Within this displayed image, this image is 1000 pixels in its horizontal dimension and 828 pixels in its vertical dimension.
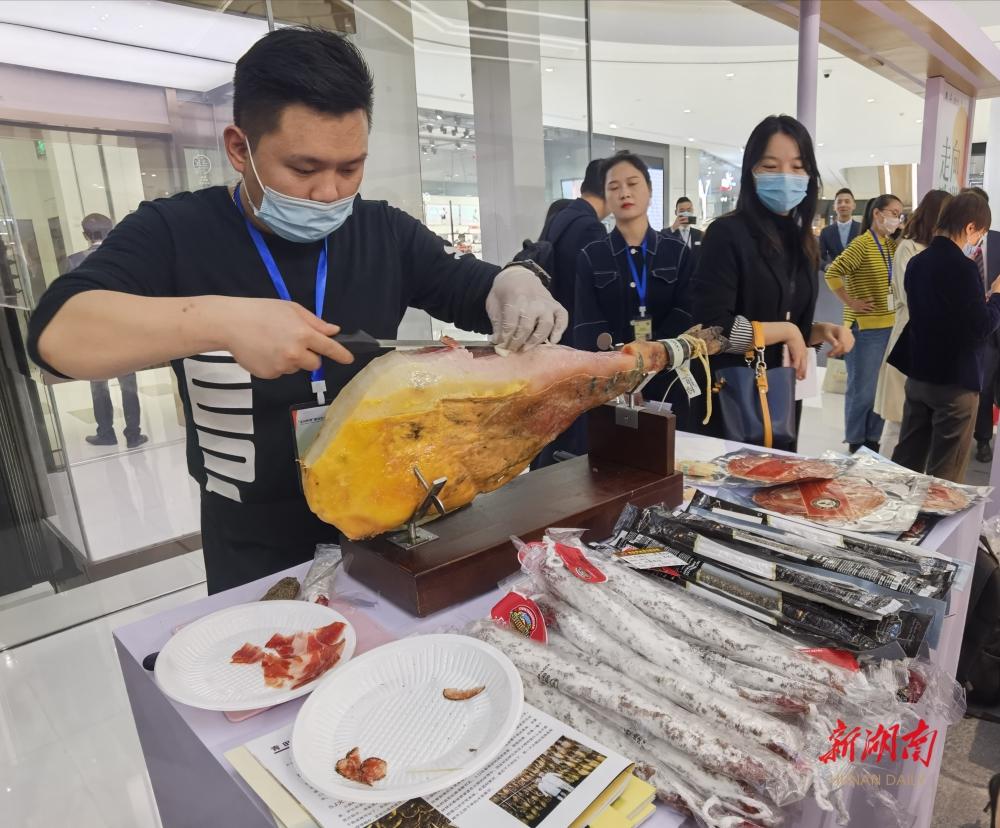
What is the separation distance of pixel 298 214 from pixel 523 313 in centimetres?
47

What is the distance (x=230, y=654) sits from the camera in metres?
0.99

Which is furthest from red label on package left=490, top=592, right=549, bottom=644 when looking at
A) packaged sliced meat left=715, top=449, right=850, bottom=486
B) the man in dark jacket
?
the man in dark jacket

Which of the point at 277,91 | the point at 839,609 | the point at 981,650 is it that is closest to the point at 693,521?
the point at 839,609

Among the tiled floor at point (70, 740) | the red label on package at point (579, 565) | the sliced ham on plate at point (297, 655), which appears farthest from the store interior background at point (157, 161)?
the red label on package at point (579, 565)

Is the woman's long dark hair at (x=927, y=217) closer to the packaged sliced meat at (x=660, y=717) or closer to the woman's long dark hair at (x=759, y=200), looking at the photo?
the woman's long dark hair at (x=759, y=200)

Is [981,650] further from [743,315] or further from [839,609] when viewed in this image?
[839,609]

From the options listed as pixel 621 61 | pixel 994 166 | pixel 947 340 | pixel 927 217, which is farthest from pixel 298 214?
pixel 994 166

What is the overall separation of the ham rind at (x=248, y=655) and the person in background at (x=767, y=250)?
5.68ft

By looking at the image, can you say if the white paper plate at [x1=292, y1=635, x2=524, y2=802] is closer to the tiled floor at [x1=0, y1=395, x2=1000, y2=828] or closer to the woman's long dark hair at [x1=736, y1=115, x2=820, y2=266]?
the tiled floor at [x1=0, y1=395, x2=1000, y2=828]

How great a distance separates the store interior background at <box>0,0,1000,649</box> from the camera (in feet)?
9.33

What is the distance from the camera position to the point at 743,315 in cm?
226

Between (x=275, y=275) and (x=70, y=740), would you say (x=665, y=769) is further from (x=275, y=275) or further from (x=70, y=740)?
(x=70, y=740)

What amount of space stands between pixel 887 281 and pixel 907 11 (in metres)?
2.55

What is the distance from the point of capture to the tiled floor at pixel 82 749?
1874mm
